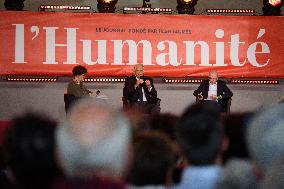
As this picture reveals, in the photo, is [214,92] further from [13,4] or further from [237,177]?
[237,177]

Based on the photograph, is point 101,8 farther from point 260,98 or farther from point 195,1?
point 260,98

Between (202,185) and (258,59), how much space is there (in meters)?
6.90

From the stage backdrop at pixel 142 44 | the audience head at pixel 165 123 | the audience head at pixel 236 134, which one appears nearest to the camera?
the audience head at pixel 236 134

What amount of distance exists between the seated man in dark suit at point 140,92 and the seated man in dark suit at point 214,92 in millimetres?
588

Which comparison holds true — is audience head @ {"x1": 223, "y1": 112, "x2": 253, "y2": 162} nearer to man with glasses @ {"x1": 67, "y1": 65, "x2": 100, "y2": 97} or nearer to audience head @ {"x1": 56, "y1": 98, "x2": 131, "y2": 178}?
audience head @ {"x1": 56, "y1": 98, "x2": 131, "y2": 178}

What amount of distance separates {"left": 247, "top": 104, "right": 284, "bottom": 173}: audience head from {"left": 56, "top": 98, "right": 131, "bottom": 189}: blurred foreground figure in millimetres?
465

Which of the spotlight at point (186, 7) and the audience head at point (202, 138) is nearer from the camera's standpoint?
the audience head at point (202, 138)

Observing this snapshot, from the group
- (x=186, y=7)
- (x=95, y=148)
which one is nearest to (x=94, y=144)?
(x=95, y=148)

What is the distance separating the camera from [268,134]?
1.65m

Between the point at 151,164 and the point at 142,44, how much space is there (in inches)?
266

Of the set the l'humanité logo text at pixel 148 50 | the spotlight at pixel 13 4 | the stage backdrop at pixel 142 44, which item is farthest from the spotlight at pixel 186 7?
the spotlight at pixel 13 4

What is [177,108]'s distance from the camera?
28.2 feet

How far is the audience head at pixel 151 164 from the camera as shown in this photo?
1.47 meters

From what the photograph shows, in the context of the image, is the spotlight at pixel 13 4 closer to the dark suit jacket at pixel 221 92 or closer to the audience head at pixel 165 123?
the dark suit jacket at pixel 221 92
